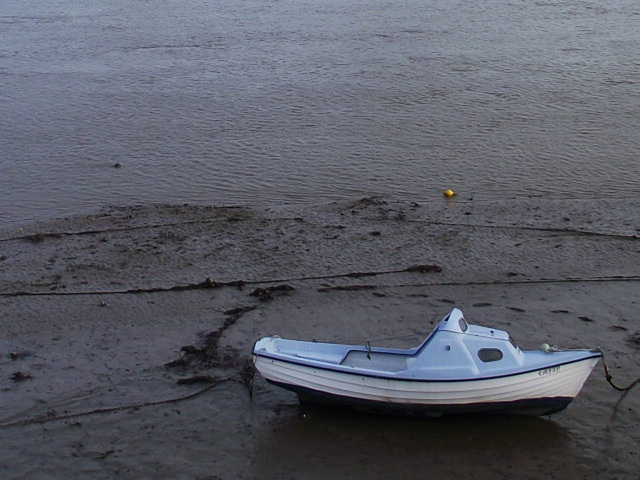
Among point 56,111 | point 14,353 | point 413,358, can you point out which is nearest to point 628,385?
point 413,358

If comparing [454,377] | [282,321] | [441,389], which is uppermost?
[454,377]

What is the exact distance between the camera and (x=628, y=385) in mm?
11031

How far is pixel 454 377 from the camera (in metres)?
9.95

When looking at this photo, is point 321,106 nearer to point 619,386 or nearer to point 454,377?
point 619,386

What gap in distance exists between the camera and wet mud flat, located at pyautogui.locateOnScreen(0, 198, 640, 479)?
33.0ft

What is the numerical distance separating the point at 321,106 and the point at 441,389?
15135mm

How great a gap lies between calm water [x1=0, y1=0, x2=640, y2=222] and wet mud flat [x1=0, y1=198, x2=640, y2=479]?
72.1 inches

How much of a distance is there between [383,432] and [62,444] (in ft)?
12.6

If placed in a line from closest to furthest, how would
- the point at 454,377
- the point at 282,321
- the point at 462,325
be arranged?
the point at 454,377
the point at 462,325
the point at 282,321

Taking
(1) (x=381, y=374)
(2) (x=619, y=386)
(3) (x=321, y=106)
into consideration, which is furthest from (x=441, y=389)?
(3) (x=321, y=106)

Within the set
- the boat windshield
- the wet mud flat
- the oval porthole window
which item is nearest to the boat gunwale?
the oval porthole window

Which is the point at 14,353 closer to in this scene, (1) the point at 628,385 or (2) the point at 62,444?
(2) the point at 62,444

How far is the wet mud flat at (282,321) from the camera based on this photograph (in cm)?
1005

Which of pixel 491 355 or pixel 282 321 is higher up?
pixel 491 355
